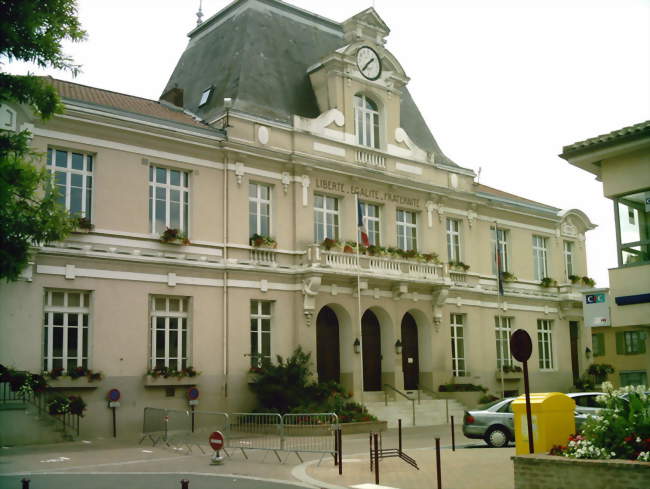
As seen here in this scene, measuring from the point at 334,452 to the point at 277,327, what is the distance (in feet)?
38.7

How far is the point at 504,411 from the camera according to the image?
21250 mm

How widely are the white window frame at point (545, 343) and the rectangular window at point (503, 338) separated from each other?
2.40 meters

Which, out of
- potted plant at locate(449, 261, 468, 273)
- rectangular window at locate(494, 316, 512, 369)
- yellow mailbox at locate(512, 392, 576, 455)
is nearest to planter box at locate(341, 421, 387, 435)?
potted plant at locate(449, 261, 468, 273)

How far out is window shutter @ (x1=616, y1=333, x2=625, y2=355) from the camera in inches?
2136

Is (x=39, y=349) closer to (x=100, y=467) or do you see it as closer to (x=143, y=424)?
(x=143, y=424)

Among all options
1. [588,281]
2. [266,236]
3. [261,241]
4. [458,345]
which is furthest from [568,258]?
[261,241]

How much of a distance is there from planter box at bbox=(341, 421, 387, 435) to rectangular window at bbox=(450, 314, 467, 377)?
906 centimetres

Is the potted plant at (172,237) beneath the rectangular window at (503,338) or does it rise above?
above

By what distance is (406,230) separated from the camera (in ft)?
111

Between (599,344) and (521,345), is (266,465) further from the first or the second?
(599,344)

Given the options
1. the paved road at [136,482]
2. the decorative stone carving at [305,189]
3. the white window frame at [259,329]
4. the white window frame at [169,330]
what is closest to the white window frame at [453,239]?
the decorative stone carving at [305,189]

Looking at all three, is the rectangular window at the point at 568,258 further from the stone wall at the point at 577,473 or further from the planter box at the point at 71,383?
the stone wall at the point at 577,473

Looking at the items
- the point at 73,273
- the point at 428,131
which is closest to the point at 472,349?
the point at 428,131

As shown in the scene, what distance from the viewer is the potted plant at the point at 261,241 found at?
28078 mm
